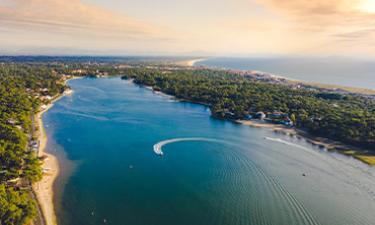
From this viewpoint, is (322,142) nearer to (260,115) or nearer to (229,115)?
(260,115)

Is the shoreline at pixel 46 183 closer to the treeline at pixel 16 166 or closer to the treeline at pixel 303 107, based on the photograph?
the treeline at pixel 16 166

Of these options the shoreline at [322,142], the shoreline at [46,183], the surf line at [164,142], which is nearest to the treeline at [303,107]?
the shoreline at [322,142]

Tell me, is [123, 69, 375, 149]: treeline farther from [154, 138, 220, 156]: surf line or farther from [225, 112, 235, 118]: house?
[154, 138, 220, 156]: surf line

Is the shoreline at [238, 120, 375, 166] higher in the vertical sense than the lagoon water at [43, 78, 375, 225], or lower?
higher

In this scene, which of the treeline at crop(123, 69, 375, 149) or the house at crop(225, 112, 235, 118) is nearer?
the treeline at crop(123, 69, 375, 149)

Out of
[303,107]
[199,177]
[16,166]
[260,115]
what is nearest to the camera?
[16,166]

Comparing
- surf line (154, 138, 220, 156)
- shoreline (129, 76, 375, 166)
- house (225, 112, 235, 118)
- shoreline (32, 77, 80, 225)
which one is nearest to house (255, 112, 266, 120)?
shoreline (129, 76, 375, 166)

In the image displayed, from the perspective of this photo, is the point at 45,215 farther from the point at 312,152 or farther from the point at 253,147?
the point at 312,152

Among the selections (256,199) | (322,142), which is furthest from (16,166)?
(322,142)

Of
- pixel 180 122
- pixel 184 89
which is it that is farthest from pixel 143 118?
pixel 184 89
